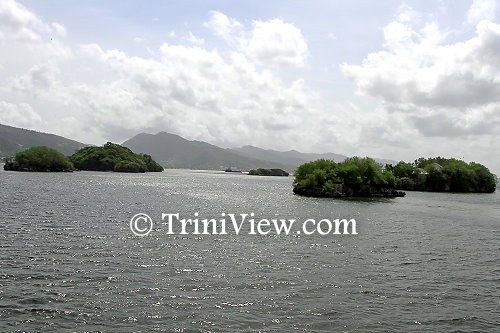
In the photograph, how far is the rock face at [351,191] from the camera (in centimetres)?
11894

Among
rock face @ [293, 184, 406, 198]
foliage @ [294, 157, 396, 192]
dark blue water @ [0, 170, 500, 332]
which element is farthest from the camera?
foliage @ [294, 157, 396, 192]

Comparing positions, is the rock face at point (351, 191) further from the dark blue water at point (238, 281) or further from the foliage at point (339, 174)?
the dark blue water at point (238, 281)

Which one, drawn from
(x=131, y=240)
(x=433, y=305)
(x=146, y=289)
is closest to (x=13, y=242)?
(x=131, y=240)

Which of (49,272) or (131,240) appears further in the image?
(131,240)

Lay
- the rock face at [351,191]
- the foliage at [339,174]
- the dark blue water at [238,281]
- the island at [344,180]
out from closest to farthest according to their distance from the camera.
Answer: the dark blue water at [238,281] → the rock face at [351,191] → the island at [344,180] → the foliage at [339,174]

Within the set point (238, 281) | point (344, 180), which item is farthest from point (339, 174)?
point (238, 281)

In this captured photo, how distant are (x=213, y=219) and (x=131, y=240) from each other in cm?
2069

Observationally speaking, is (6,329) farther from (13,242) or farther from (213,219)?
(213,219)

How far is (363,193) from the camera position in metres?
129

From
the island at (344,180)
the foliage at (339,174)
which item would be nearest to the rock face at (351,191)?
the island at (344,180)

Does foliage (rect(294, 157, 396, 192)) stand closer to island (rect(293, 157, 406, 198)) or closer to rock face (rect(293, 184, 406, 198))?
island (rect(293, 157, 406, 198))

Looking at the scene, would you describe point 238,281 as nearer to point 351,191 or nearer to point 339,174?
point 339,174

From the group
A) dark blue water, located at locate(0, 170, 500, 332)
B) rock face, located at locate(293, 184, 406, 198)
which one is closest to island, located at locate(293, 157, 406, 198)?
rock face, located at locate(293, 184, 406, 198)

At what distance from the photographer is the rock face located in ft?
390
